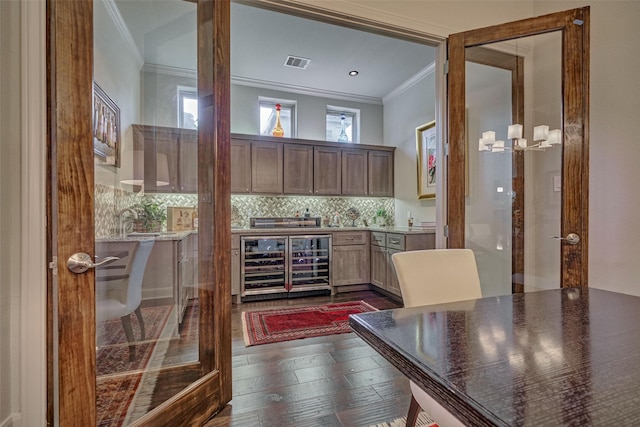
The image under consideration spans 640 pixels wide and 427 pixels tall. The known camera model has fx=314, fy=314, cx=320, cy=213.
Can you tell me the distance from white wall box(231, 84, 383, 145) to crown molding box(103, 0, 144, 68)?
2262 millimetres

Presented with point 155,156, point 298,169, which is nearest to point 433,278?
point 155,156

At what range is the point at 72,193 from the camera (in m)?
1.10

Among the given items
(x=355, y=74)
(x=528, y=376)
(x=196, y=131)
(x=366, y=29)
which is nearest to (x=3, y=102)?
(x=196, y=131)

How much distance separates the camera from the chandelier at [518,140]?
2.36 m

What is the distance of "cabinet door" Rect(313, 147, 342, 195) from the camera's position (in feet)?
15.7

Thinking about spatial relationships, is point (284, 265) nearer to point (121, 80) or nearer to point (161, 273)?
point (161, 273)

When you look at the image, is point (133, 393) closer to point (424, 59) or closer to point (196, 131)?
point (196, 131)

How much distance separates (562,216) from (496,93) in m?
1.09

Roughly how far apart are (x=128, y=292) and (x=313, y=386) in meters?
1.29

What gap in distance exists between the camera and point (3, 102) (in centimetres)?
119

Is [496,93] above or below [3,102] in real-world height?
above

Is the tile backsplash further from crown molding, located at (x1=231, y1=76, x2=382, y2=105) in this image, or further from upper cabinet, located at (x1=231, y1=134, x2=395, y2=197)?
crown molding, located at (x1=231, y1=76, x2=382, y2=105)

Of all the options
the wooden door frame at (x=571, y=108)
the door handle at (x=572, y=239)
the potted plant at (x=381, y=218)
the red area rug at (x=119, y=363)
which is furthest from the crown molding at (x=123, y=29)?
the potted plant at (x=381, y=218)

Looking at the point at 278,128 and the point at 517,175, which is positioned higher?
the point at 278,128
